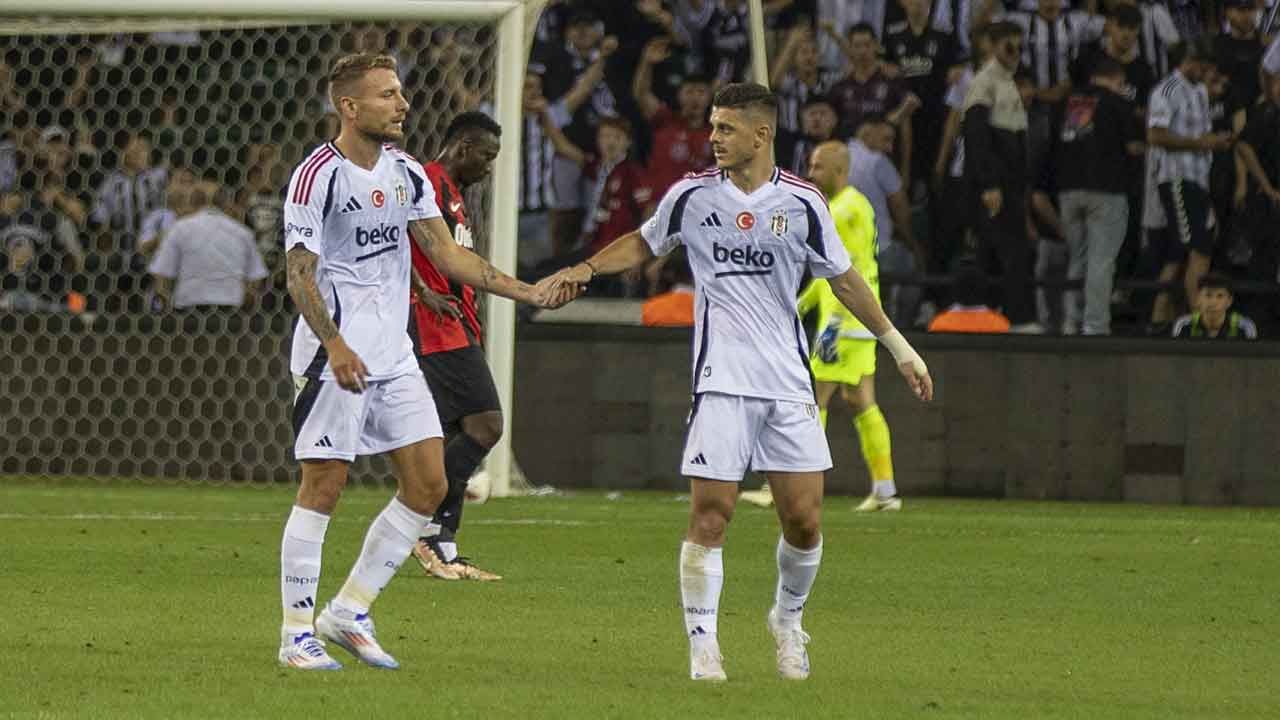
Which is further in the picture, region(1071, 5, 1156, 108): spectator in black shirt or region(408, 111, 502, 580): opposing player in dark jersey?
region(1071, 5, 1156, 108): spectator in black shirt

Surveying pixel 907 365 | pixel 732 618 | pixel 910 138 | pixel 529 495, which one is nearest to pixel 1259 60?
pixel 910 138

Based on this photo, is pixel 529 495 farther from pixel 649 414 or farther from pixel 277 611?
pixel 277 611

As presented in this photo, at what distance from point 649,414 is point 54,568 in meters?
6.95

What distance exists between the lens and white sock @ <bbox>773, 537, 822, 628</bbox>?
780 centimetres

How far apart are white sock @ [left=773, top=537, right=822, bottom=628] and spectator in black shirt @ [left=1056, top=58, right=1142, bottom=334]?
33.0ft

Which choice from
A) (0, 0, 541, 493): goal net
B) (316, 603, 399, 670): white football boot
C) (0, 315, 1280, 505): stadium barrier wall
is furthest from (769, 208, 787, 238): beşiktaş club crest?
(0, 315, 1280, 505): stadium barrier wall

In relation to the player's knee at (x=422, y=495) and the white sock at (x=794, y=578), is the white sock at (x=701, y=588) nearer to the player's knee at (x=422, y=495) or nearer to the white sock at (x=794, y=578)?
the white sock at (x=794, y=578)

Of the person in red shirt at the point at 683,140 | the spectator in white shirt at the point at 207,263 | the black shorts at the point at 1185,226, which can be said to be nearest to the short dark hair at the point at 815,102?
the person in red shirt at the point at 683,140

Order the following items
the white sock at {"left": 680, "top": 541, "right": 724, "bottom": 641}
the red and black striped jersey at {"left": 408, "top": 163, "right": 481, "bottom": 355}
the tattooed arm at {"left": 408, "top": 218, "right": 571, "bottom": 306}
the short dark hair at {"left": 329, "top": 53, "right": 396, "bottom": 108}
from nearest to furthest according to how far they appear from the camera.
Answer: the white sock at {"left": 680, "top": 541, "right": 724, "bottom": 641} → the short dark hair at {"left": 329, "top": 53, "right": 396, "bottom": 108} → the tattooed arm at {"left": 408, "top": 218, "right": 571, "bottom": 306} → the red and black striped jersey at {"left": 408, "top": 163, "right": 481, "bottom": 355}

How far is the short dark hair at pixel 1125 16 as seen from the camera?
58.5 ft

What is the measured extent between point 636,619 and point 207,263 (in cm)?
876

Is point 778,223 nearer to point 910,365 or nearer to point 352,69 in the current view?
point 910,365

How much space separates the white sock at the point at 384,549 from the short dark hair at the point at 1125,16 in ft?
36.0

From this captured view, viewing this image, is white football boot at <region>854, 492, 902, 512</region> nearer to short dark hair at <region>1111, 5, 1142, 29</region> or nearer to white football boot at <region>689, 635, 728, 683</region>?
short dark hair at <region>1111, 5, 1142, 29</region>
